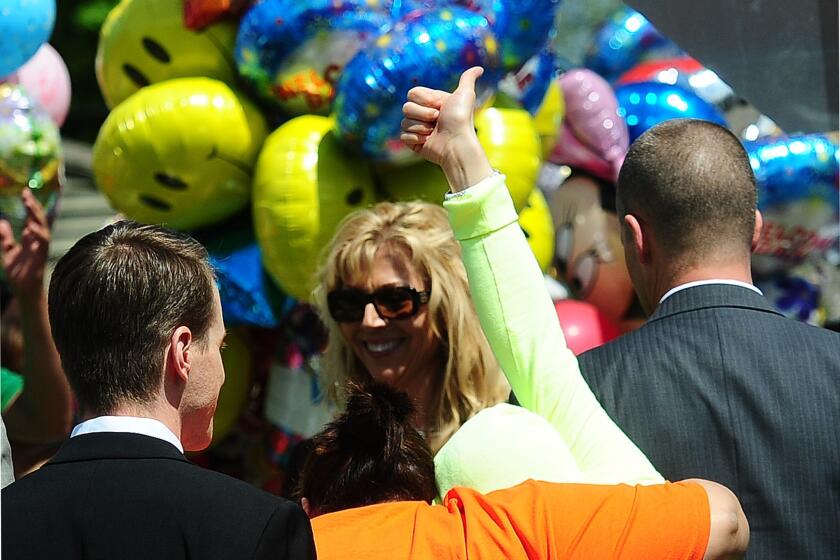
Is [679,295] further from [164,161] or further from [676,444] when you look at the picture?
[164,161]

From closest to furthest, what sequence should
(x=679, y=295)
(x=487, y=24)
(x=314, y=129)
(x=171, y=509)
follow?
(x=171, y=509), (x=679, y=295), (x=487, y=24), (x=314, y=129)

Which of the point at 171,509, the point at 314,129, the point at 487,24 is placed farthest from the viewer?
the point at 314,129

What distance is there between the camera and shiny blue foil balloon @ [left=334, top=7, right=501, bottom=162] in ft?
9.38

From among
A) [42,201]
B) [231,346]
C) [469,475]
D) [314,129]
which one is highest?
[469,475]

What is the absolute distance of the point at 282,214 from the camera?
3.12 m

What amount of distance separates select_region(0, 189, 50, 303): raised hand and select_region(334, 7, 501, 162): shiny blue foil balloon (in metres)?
0.80

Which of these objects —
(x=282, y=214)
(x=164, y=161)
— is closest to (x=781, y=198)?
(x=282, y=214)

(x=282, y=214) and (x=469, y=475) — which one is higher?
(x=469, y=475)

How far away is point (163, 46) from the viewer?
Answer: 340 cm

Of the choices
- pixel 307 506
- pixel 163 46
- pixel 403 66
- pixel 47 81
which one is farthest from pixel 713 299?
pixel 47 81

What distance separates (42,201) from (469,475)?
2.30m

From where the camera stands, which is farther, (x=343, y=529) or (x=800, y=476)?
(x=800, y=476)

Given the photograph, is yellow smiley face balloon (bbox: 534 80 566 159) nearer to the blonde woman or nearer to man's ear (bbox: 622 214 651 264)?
the blonde woman

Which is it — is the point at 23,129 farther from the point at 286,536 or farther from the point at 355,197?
the point at 286,536
